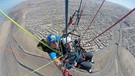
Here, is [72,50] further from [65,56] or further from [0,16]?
[0,16]

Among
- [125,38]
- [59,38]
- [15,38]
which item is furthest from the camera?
[125,38]

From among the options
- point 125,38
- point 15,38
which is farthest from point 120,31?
point 15,38

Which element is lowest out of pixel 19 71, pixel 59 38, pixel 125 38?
pixel 125 38

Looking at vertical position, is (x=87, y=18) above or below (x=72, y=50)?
below

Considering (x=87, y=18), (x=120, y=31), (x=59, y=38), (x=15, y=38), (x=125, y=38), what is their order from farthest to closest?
(x=87, y=18)
(x=120, y=31)
(x=125, y=38)
(x=15, y=38)
(x=59, y=38)

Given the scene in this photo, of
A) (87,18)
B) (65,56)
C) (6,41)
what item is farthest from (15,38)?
(65,56)

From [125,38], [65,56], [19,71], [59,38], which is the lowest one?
[125,38]

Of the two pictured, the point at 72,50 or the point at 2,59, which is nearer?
the point at 72,50

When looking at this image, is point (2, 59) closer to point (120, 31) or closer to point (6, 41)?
point (6, 41)

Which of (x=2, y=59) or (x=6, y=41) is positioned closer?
(x=2, y=59)
